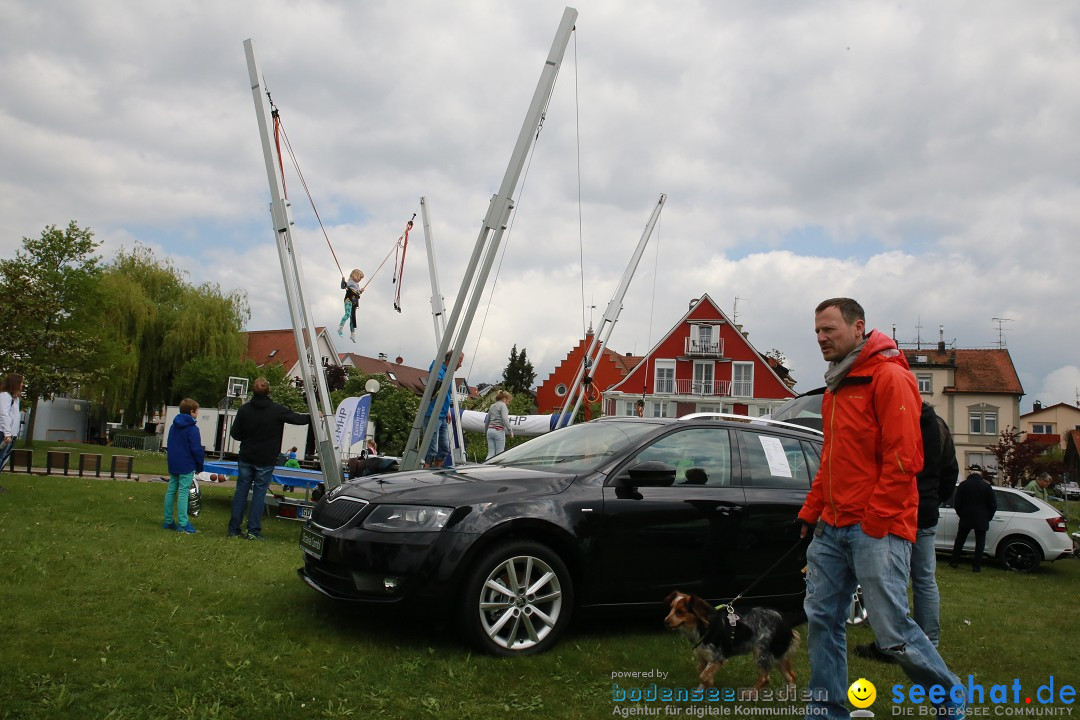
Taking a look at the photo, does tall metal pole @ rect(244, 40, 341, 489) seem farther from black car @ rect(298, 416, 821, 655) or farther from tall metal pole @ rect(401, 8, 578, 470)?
black car @ rect(298, 416, 821, 655)

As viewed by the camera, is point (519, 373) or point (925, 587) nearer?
point (925, 587)

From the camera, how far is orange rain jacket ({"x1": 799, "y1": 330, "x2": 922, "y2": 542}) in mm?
3418

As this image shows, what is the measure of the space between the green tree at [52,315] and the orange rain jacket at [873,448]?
1033 inches

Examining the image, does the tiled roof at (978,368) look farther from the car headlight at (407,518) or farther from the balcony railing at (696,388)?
the car headlight at (407,518)

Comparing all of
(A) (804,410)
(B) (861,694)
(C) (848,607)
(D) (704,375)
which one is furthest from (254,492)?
(D) (704,375)

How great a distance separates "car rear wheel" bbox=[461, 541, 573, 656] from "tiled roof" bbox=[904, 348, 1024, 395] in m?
65.5

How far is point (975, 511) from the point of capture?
12.0 m

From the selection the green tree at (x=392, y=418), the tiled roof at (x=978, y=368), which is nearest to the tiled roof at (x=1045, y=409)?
the tiled roof at (x=978, y=368)

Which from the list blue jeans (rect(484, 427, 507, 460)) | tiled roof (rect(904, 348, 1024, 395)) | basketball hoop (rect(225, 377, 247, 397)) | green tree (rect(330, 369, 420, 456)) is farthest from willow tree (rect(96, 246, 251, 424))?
tiled roof (rect(904, 348, 1024, 395))

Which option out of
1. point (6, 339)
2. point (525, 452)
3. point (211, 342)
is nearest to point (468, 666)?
point (525, 452)

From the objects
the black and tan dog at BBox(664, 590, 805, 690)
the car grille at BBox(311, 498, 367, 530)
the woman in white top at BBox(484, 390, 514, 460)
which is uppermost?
the woman in white top at BBox(484, 390, 514, 460)

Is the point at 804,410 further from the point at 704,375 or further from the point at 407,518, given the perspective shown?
the point at 704,375

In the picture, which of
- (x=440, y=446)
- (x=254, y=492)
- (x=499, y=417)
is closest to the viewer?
(x=254, y=492)

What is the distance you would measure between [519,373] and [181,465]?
87774 millimetres
